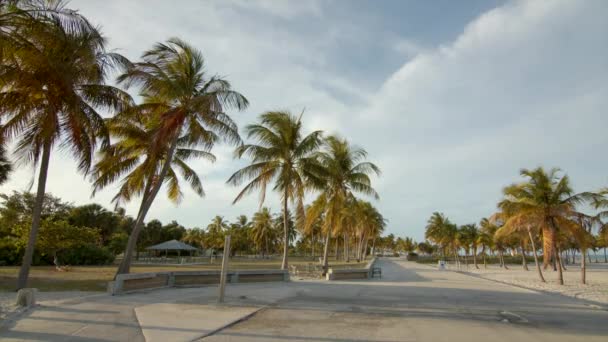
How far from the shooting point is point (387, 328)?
7059 millimetres

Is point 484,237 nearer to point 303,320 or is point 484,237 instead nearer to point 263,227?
point 263,227

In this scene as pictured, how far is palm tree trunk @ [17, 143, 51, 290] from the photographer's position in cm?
1199

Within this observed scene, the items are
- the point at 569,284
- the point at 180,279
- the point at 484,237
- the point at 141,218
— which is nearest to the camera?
the point at 180,279

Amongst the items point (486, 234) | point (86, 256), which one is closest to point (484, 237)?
point (486, 234)

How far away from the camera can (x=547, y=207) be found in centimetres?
2108

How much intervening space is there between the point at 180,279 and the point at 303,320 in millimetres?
8330

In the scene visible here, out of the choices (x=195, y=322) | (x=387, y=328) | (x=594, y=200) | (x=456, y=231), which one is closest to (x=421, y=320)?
(x=387, y=328)

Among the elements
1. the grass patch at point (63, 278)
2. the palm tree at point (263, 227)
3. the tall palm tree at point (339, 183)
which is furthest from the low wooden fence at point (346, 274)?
the palm tree at point (263, 227)

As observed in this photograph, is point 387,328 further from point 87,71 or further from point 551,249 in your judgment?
point 551,249

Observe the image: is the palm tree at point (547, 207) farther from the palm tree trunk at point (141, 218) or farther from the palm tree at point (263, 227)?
the palm tree at point (263, 227)

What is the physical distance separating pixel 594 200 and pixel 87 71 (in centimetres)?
2519

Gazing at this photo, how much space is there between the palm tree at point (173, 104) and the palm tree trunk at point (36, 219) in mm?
3109

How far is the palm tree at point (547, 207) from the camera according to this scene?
67.4ft

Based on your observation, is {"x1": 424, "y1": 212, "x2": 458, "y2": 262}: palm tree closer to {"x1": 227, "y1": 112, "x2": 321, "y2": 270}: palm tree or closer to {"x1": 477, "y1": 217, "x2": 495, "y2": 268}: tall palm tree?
{"x1": 477, "y1": 217, "x2": 495, "y2": 268}: tall palm tree
